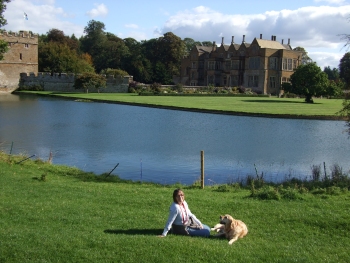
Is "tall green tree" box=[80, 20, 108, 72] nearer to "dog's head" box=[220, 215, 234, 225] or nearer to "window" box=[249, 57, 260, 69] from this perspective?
"window" box=[249, 57, 260, 69]

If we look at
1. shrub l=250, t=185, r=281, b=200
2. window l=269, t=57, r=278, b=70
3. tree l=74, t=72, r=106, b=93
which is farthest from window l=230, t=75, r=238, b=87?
shrub l=250, t=185, r=281, b=200

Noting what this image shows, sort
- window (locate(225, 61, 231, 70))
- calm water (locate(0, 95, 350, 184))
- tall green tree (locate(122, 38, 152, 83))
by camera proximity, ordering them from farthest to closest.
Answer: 1. tall green tree (locate(122, 38, 152, 83))
2. window (locate(225, 61, 231, 70))
3. calm water (locate(0, 95, 350, 184))

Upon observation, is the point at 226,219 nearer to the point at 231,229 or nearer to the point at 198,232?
the point at 231,229

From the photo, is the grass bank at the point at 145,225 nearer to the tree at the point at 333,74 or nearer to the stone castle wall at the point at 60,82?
the stone castle wall at the point at 60,82

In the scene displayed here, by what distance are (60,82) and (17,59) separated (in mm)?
6394

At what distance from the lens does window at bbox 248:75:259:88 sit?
206ft

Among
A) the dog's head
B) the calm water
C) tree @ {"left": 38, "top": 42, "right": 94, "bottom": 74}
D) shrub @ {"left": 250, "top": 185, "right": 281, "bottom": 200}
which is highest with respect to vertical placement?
tree @ {"left": 38, "top": 42, "right": 94, "bottom": 74}

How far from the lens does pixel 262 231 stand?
7016 mm

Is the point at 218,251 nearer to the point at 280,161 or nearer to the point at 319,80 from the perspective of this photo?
the point at 280,161

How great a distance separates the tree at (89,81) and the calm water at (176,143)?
74.2ft

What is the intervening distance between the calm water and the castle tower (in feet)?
88.9

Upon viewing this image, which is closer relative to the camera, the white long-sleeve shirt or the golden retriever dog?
the golden retriever dog

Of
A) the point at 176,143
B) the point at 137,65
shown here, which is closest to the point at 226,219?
the point at 176,143

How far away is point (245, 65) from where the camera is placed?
64.8m
